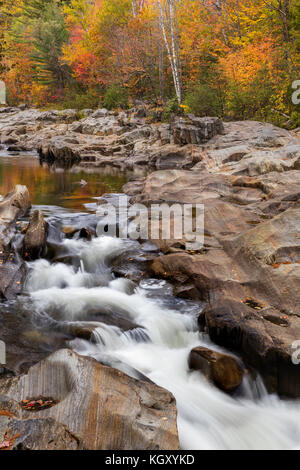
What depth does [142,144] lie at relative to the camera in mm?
22484

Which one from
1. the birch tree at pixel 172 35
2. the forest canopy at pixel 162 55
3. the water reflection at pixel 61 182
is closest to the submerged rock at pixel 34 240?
the water reflection at pixel 61 182

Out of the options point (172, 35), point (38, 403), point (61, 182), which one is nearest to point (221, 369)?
point (38, 403)

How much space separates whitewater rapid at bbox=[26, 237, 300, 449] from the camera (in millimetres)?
3346

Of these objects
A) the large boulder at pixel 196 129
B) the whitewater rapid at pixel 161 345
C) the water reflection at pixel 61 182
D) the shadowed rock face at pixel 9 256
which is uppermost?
the large boulder at pixel 196 129

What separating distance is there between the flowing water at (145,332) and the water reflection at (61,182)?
11.9 ft

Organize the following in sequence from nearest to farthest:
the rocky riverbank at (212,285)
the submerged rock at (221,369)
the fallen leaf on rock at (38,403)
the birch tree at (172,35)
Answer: the rocky riverbank at (212,285), the fallen leaf on rock at (38,403), the submerged rock at (221,369), the birch tree at (172,35)

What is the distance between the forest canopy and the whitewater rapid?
915 centimetres

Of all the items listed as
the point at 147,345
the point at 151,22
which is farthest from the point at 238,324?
the point at 151,22

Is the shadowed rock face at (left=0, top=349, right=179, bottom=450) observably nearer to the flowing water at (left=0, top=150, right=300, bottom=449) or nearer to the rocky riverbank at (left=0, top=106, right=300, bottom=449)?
the rocky riverbank at (left=0, top=106, right=300, bottom=449)

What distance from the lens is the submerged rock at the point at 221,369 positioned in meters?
3.68

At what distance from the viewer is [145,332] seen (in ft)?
14.9

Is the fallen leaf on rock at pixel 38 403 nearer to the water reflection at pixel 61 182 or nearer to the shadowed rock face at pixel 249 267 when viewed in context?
the shadowed rock face at pixel 249 267

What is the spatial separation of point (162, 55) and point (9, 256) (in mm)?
26964
